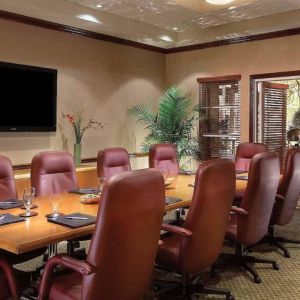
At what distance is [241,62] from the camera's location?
6492mm

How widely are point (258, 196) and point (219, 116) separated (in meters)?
3.99

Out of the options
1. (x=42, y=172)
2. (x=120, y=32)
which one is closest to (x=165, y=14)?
(x=120, y=32)

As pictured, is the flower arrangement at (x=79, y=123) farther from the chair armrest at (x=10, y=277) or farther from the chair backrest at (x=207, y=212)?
the chair armrest at (x=10, y=277)

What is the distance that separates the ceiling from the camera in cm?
524

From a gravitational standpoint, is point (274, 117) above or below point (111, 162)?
above

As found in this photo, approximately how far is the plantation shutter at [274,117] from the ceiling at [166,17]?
1065mm

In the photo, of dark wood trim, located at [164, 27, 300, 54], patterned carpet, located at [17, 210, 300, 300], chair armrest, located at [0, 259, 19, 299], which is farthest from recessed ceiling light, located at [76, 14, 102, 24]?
chair armrest, located at [0, 259, 19, 299]

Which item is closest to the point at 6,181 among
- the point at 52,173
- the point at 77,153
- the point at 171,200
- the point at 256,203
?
the point at 52,173

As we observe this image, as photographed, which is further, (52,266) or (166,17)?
(166,17)

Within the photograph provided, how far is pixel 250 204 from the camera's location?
9.93 feet

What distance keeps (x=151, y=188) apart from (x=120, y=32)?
4670mm

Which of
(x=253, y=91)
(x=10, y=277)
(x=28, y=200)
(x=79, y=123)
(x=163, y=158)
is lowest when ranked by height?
(x=10, y=277)

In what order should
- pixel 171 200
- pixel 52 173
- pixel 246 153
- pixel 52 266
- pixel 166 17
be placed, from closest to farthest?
1. pixel 52 266
2. pixel 171 200
3. pixel 52 173
4. pixel 246 153
5. pixel 166 17

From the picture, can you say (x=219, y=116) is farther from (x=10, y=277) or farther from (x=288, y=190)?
(x=10, y=277)
